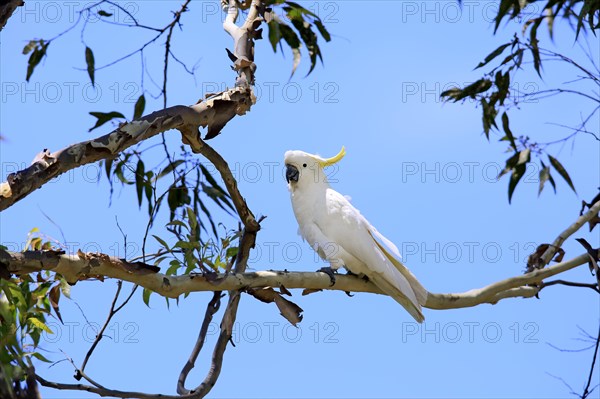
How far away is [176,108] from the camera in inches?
104

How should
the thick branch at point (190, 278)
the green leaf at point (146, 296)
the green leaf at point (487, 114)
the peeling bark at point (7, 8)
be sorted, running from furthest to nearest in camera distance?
1. the green leaf at point (487, 114)
2. the green leaf at point (146, 296)
3. the peeling bark at point (7, 8)
4. the thick branch at point (190, 278)

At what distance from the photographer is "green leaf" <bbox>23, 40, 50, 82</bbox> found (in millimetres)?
3053

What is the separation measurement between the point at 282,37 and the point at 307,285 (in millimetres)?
953

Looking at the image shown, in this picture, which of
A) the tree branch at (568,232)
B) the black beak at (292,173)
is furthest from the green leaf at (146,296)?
the tree branch at (568,232)

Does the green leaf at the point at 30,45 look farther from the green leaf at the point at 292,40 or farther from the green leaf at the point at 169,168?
the green leaf at the point at 292,40

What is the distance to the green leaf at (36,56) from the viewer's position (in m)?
3.05

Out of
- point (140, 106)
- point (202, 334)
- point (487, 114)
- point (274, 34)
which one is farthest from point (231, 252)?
point (487, 114)

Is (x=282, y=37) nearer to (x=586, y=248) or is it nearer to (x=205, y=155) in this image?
(x=205, y=155)

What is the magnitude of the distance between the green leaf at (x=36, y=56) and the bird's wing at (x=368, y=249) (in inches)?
47.8

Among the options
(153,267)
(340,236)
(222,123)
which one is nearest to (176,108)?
(222,123)

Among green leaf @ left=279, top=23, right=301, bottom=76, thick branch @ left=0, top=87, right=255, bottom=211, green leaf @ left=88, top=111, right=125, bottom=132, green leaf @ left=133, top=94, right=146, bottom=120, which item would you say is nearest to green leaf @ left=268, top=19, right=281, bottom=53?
green leaf @ left=279, top=23, right=301, bottom=76

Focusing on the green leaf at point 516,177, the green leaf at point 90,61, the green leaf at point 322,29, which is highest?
the green leaf at point 322,29

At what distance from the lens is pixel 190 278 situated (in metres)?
2.51

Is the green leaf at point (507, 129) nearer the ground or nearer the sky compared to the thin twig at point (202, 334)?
nearer the sky
